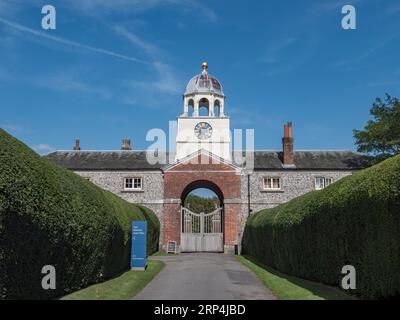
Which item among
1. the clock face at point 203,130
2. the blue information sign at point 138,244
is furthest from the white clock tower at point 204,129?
the blue information sign at point 138,244

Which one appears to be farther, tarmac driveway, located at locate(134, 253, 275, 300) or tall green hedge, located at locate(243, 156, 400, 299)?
tarmac driveway, located at locate(134, 253, 275, 300)

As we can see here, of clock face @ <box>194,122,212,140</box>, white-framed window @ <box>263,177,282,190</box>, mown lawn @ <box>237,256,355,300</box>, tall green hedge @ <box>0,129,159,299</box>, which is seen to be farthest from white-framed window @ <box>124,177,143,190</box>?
mown lawn @ <box>237,256,355,300</box>

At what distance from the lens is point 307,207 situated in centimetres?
1585

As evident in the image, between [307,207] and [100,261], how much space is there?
7.45 meters

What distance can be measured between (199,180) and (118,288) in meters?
24.9

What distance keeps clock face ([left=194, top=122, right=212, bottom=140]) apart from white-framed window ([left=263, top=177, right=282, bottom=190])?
7.26m

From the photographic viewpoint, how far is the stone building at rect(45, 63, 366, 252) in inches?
1496

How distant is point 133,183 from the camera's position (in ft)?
130

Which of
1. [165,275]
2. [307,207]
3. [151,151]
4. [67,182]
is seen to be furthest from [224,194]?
[67,182]

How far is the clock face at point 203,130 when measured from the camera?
4238 cm

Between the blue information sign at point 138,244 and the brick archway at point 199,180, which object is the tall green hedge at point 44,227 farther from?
the brick archway at point 199,180

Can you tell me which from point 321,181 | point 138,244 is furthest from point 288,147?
point 138,244

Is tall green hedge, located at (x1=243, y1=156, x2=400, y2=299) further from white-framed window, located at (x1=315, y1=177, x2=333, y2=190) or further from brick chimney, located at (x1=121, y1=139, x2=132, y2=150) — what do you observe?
brick chimney, located at (x1=121, y1=139, x2=132, y2=150)

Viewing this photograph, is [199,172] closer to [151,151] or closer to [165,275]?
[151,151]
